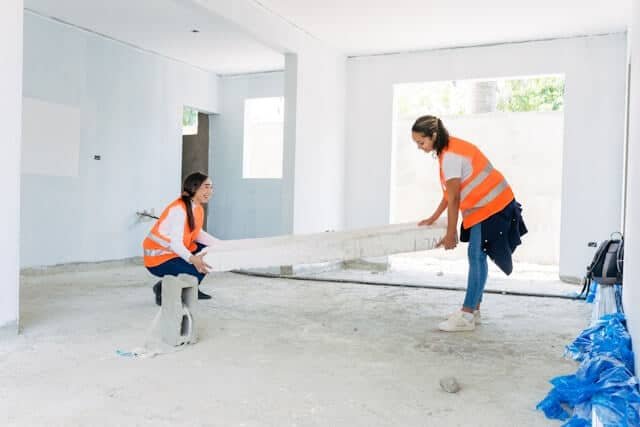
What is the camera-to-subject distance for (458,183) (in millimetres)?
3230

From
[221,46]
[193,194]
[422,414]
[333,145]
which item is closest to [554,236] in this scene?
[333,145]

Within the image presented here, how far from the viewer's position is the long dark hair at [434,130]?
327 centimetres

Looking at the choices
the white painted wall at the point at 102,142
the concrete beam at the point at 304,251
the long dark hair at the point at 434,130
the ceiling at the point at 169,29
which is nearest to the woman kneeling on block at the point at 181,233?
the concrete beam at the point at 304,251

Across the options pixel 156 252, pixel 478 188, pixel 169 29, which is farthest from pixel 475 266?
pixel 169 29

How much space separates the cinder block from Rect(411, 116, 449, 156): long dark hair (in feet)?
4.87

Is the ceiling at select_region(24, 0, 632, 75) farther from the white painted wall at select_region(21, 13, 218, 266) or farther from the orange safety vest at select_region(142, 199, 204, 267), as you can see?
the orange safety vest at select_region(142, 199, 204, 267)

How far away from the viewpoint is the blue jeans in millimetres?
3426

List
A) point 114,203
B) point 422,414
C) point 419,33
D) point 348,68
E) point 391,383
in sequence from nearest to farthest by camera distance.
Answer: point 422,414
point 391,383
point 419,33
point 114,203
point 348,68

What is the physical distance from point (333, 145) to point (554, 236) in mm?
3599

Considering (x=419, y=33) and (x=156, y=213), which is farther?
(x=156, y=213)

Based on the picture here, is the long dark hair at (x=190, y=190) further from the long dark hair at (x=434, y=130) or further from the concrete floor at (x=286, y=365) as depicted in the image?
the long dark hair at (x=434, y=130)

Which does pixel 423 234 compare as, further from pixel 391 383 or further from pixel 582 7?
pixel 582 7

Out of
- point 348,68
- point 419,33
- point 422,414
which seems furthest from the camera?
point 348,68

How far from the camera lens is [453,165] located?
3.24 meters
